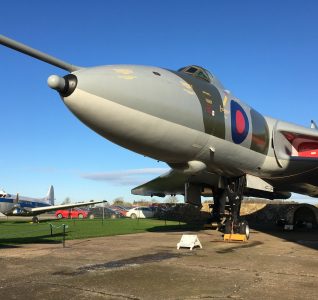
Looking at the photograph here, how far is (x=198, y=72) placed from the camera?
421 inches

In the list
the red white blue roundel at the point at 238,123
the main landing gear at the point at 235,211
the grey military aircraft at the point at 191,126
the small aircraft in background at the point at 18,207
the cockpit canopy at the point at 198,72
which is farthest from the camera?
the small aircraft in background at the point at 18,207

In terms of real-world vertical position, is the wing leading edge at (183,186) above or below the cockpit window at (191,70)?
below

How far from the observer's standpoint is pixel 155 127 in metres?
8.33

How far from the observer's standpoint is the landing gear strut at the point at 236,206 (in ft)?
43.2

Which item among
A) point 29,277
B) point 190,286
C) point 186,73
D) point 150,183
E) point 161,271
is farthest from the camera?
point 150,183

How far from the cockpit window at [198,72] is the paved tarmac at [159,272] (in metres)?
4.77

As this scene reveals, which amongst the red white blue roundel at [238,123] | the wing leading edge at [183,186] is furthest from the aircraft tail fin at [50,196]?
the red white blue roundel at [238,123]

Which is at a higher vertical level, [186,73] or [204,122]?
[186,73]

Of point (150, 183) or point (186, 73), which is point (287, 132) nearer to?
point (186, 73)

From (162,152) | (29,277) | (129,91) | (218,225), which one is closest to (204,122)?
(162,152)

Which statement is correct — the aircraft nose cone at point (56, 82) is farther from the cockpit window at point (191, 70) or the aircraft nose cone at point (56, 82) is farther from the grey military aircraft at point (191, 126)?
the cockpit window at point (191, 70)

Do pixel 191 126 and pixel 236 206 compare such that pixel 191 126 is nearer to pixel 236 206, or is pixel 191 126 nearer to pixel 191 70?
pixel 191 70

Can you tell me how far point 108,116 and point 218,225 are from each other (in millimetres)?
12051

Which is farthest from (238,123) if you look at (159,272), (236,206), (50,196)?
Answer: (50,196)
